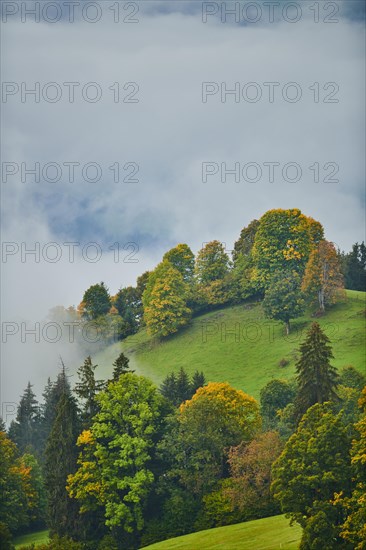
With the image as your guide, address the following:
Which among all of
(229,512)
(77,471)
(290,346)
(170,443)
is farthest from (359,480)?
(290,346)

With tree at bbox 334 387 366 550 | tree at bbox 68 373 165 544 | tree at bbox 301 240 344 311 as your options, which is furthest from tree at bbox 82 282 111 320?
tree at bbox 334 387 366 550

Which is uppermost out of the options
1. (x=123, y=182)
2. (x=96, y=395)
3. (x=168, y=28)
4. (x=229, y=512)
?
(x=168, y=28)

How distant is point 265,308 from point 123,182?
8356 centimetres

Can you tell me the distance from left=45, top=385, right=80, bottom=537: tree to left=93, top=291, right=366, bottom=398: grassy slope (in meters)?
31.1

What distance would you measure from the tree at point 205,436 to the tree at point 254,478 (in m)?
2.79

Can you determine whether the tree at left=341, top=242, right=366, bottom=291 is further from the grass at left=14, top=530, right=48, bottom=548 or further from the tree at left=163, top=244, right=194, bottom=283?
the grass at left=14, top=530, right=48, bottom=548

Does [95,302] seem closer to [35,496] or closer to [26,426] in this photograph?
[26,426]

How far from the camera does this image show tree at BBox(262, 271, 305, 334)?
115 m

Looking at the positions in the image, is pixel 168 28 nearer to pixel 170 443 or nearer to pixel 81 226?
pixel 81 226

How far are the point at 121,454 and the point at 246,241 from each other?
3518 inches

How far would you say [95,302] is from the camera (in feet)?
522

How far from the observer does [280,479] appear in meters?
52.2

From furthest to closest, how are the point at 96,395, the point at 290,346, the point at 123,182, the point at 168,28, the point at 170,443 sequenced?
the point at 123,182 → the point at 168,28 → the point at 290,346 → the point at 96,395 → the point at 170,443

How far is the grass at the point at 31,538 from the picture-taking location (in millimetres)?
76156
